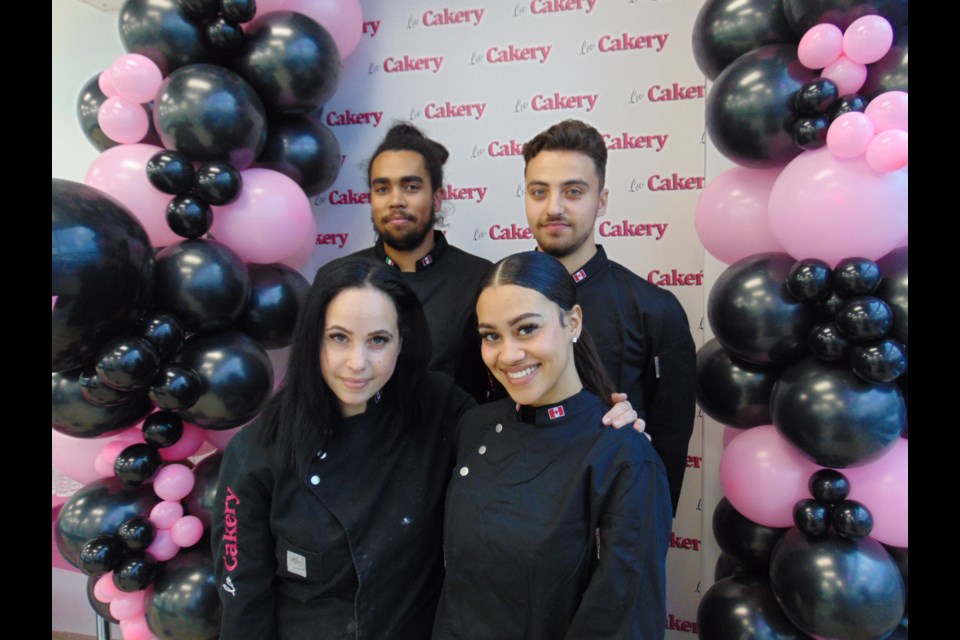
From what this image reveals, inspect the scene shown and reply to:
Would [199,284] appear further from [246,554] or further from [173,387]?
[246,554]

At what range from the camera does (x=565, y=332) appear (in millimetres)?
1426

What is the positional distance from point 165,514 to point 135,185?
3.63ft

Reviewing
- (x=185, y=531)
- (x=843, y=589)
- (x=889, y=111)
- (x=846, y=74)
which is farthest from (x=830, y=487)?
(x=185, y=531)

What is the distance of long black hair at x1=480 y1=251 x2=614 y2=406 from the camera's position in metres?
1.40

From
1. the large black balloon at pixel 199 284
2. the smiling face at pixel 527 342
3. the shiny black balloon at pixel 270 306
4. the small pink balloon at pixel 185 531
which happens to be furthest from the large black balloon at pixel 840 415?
the small pink balloon at pixel 185 531

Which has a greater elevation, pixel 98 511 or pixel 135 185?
pixel 135 185

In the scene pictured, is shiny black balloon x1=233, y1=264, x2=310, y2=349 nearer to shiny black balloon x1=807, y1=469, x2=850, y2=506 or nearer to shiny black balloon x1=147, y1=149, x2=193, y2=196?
shiny black balloon x1=147, y1=149, x2=193, y2=196

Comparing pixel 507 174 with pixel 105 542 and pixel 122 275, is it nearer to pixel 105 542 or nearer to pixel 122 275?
pixel 122 275

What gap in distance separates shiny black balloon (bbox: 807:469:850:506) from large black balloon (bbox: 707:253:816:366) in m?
0.34

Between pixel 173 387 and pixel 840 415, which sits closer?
pixel 840 415

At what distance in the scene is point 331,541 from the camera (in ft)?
4.81

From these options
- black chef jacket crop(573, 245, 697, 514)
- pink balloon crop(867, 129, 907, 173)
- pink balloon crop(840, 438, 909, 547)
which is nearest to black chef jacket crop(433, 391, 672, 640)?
black chef jacket crop(573, 245, 697, 514)

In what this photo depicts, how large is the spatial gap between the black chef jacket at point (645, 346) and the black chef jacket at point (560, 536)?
59 cm

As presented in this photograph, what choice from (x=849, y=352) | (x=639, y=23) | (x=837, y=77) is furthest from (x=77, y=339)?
(x=639, y=23)
